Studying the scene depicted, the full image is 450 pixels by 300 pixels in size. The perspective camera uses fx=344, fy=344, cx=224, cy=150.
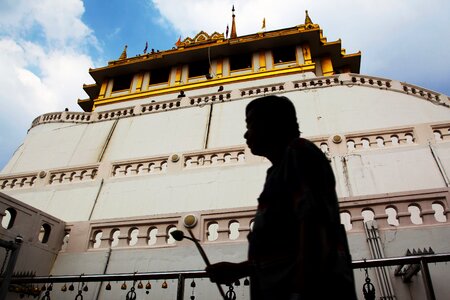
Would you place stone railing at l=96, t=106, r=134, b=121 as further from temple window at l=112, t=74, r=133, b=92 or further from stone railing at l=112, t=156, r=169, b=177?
temple window at l=112, t=74, r=133, b=92

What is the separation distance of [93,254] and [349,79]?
842 cm

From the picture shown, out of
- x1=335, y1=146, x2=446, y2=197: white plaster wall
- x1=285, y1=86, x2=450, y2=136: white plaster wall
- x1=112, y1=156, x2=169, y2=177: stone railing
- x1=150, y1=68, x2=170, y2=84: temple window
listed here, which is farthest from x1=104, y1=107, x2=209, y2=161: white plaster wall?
x1=150, y1=68, x2=170, y2=84: temple window

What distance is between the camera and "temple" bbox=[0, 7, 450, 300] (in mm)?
4520

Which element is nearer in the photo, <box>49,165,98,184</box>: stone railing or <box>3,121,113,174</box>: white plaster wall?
<box>49,165,98,184</box>: stone railing

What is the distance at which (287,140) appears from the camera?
5.24 ft

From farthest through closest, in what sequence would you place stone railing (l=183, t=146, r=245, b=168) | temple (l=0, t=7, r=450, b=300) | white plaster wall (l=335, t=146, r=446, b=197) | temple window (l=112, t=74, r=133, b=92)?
1. temple window (l=112, t=74, r=133, b=92)
2. stone railing (l=183, t=146, r=245, b=168)
3. white plaster wall (l=335, t=146, r=446, b=197)
4. temple (l=0, t=7, r=450, b=300)

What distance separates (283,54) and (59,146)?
10.7m

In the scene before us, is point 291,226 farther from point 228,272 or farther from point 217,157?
point 217,157

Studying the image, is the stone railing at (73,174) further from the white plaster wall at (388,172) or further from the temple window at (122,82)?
the temple window at (122,82)

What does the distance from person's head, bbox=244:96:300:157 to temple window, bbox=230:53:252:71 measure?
15696mm

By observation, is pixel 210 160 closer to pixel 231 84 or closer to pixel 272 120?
pixel 272 120

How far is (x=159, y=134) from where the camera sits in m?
10.4

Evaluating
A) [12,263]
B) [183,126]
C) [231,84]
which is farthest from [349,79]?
[12,263]

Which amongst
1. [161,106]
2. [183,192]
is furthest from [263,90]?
[183,192]
